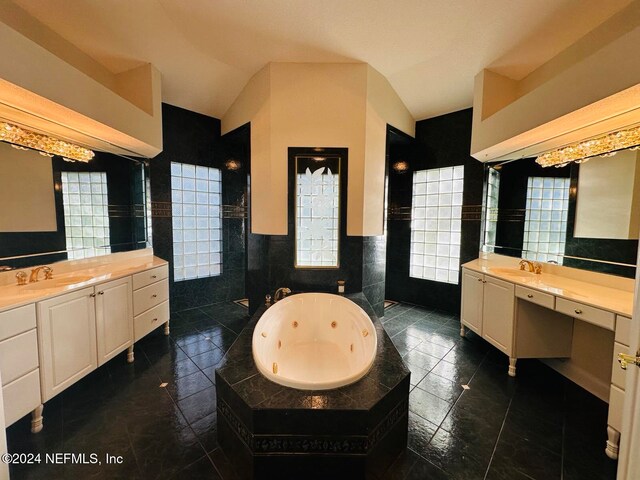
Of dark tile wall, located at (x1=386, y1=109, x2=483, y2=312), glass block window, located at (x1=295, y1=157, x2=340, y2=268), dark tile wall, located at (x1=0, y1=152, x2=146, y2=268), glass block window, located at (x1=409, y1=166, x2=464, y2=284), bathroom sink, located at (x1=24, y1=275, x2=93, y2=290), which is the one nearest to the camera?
bathroom sink, located at (x1=24, y1=275, x2=93, y2=290)

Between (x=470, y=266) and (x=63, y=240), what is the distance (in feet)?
14.2

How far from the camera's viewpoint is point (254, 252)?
342cm

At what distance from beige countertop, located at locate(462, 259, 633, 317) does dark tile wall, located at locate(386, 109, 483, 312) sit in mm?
953

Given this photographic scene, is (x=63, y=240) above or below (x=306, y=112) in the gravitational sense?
below

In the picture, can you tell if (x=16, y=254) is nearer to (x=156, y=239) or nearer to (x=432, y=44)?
(x=156, y=239)

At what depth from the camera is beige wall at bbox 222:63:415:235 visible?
2.85m

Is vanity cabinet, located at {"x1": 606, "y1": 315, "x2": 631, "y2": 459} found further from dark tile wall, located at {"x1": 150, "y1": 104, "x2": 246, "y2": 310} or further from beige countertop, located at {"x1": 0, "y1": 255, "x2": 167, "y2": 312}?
dark tile wall, located at {"x1": 150, "y1": 104, "x2": 246, "y2": 310}

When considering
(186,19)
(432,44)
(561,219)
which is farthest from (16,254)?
(561,219)

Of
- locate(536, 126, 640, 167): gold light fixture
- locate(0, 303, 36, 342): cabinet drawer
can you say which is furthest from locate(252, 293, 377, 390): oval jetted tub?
locate(536, 126, 640, 167): gold light fixture

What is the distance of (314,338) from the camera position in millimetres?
2680

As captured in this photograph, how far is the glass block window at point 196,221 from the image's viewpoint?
3.72 meters

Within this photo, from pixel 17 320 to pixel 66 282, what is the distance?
58 centimetres

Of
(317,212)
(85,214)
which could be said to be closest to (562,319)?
(317,212)

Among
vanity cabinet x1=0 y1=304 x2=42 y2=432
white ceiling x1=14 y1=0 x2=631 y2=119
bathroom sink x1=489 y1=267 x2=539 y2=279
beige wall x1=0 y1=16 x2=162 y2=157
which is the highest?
white ceiling x1=14 y1=0 x2=631 y2=119
